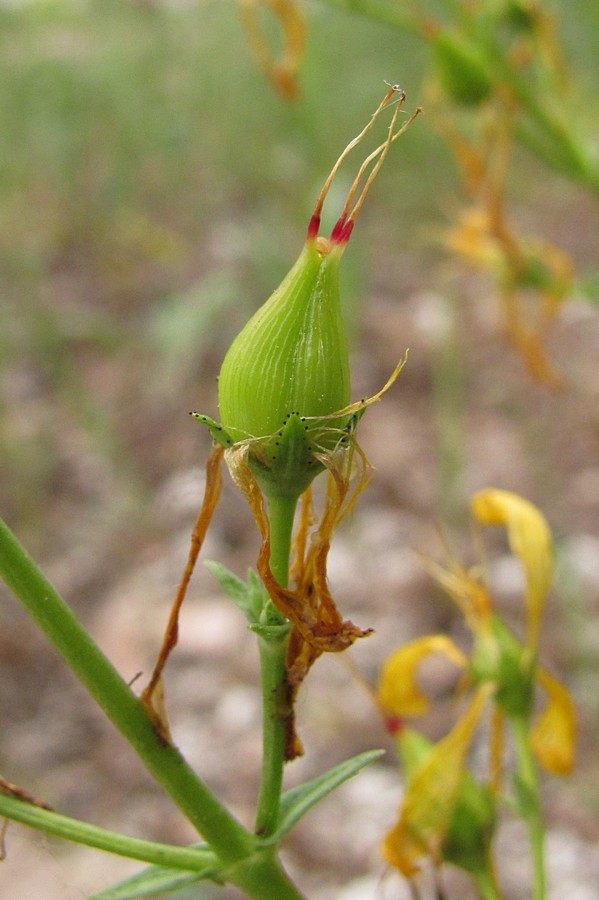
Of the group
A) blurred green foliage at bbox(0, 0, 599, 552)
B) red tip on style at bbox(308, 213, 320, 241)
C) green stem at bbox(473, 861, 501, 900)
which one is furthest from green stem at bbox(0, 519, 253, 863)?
blurred green foliage at bbox(0, 0, 599, 552)

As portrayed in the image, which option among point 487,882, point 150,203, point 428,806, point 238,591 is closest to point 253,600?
point 238,591

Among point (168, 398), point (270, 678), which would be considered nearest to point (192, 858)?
point (270, 678)

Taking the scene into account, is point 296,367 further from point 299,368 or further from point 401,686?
point 401,686

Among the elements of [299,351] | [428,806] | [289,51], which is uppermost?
[289,51]

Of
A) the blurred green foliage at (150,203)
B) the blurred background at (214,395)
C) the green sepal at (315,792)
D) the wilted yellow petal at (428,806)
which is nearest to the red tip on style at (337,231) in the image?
the blurred background at (214,395)

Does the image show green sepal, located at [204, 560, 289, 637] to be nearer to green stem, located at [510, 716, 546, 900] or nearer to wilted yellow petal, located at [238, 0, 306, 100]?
green stem, located at [510, 716, 546, 900]

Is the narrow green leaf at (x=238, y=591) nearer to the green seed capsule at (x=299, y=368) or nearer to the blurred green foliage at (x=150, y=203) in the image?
the green seed capsule at (x=299, y=368)

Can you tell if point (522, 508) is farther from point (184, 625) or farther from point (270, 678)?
point (184, 625)
